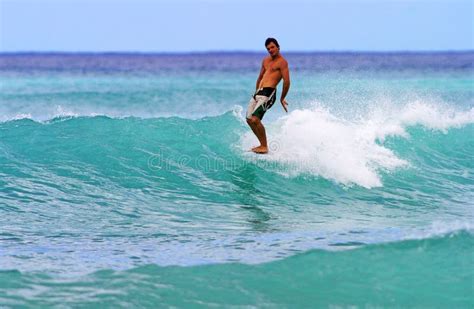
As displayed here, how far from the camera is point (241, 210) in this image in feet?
30.4

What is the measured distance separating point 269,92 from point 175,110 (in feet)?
45.9

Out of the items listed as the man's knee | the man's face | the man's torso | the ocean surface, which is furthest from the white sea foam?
the man's face

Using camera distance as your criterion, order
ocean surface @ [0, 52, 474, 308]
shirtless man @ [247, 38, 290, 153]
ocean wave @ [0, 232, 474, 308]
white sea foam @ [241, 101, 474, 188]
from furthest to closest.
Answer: white sea foam @ [241, 101, 474, 188] → shirtless man @ [247, 38, 290, 153] → ocean surface @ [0, 52, 474, 308] → ocean wave @ [0, 232, 474, 308]

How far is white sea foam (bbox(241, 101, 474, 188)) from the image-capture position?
10672 millimetres

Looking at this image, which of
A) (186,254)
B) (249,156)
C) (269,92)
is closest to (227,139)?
(249,156)

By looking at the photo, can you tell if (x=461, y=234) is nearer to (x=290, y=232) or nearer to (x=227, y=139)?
(x=290, y=232)

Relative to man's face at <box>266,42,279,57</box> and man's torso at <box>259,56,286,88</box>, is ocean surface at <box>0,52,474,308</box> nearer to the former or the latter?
man's torso at <box>259,56,286,88</box>

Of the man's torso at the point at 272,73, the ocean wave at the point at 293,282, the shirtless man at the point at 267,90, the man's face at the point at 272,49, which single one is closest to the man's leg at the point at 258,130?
the shirtless man at the point at 267,90

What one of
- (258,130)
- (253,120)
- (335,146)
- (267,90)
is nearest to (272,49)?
(267,90)

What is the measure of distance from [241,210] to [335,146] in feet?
8.31

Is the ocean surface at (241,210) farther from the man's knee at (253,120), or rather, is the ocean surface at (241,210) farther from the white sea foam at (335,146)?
the man's knee at (253,120)

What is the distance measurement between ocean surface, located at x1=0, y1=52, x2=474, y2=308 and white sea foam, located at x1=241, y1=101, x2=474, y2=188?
0.03 metres

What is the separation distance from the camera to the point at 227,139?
1285 centimetres

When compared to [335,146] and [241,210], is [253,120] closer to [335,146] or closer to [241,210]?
[335,146]
